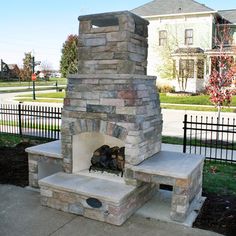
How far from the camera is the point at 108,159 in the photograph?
6.54 metres

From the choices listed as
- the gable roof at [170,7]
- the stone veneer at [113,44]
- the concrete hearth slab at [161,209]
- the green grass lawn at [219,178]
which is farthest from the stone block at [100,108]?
the gable roof at [170,7]

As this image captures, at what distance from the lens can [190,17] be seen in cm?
3238

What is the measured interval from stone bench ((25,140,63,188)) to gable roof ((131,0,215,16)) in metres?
28.5

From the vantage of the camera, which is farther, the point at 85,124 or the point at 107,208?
the point at 85,124

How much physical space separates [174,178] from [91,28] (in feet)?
10.1

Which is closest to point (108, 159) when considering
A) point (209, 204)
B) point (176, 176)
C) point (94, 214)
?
point (94, 214)

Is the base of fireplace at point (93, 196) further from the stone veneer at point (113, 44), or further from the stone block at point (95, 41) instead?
the stone block at point (95, 41)

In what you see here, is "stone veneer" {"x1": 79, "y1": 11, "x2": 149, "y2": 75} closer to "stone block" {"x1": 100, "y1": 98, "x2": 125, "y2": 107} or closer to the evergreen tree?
"stone block" {"x1": 100, "y1": 98, "x2": 125, "y2": 107}

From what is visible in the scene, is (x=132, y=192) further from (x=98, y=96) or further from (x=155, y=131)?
A: (x=98, y=96)

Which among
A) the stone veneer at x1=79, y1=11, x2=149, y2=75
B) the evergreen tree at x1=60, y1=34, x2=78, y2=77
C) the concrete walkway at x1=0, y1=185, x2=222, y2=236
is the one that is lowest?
the concrete walkway at x1=0, y1=185, x2=222, y2=236

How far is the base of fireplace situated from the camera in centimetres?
536

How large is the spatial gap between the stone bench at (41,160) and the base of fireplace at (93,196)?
1.66ft

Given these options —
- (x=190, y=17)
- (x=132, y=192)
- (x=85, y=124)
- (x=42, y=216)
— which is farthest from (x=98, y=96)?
(x=190, y=17)

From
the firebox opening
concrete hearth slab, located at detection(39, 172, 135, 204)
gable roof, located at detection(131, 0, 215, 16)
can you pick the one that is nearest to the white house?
gable roof, located at detection(131, 0, 215, 16)
